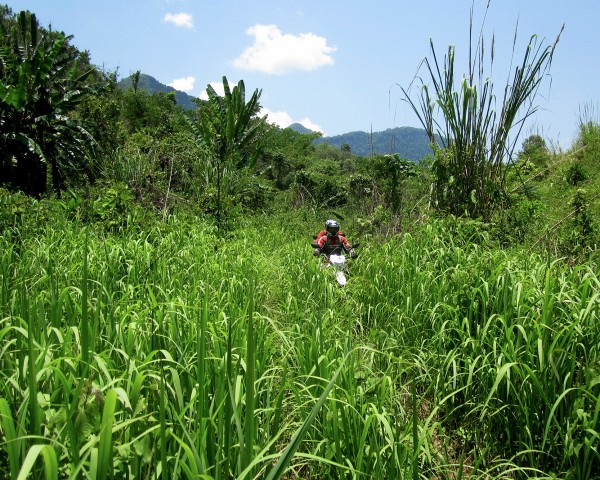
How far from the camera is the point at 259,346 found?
2.07m

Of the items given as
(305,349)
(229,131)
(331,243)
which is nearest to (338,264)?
(331,243)

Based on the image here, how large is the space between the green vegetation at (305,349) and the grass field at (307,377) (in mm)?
14

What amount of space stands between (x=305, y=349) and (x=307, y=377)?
0.59ft

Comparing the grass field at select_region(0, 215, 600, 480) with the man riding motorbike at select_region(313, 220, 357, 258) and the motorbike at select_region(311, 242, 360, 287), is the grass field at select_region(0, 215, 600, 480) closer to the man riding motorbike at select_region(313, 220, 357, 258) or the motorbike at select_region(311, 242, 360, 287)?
the motorbike at select_region(311, 242, 360, 287)

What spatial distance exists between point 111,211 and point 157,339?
182 inches

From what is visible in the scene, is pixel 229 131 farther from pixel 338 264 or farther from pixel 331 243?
pixel 338 264

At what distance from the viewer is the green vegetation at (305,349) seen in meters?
1.30

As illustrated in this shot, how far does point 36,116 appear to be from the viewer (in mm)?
12992

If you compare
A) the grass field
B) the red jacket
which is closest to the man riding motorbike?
the red jacket

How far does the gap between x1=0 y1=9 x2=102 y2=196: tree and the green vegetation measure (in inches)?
287

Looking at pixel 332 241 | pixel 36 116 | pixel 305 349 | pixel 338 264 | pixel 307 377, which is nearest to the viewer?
pixel 307 377

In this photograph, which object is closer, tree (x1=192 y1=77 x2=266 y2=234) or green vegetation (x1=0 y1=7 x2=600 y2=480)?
green vegetation (x1=0 y1=7 x2=600 y2=480)

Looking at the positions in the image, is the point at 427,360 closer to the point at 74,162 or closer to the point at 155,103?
the point at 74,162

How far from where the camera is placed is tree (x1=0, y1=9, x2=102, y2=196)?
11.9 m
